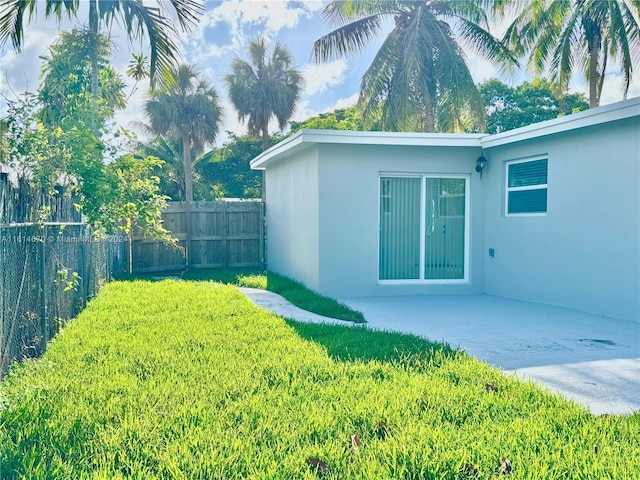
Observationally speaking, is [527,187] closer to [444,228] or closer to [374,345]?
[444,228]

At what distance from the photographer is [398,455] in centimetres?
295

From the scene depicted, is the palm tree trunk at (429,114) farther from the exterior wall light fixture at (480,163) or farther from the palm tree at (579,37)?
the exterior wall light fixture at (480,163)

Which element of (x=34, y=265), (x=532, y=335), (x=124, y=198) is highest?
(x=124, y=198)

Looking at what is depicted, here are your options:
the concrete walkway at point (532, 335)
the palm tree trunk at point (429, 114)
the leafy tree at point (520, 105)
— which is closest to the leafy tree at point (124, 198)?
the concrete walkway at point (532, 335)

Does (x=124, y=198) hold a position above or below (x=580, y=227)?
above

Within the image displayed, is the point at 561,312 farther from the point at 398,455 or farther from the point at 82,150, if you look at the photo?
the point at 82,150

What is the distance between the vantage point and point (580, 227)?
794 cm

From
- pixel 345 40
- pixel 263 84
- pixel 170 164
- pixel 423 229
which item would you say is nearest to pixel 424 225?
pixel 423 229

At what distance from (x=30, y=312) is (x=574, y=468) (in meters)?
4.57

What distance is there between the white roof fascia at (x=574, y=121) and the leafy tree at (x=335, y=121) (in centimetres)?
2158

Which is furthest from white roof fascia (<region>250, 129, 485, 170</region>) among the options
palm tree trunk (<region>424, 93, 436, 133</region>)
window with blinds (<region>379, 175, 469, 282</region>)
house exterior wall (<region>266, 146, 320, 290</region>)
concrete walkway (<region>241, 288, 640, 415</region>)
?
palm tree trunk (<region>424, 93, 436, 133</region>)

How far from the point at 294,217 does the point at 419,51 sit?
7130mm

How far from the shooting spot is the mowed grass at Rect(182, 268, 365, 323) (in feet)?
25.0

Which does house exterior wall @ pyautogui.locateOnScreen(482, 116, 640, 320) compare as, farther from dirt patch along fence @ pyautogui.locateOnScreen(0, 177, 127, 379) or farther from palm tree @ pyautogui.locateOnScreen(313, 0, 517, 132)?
dirt patch along fence @ pyautogui.locateOnScreen(0, 177, 127, 379)
